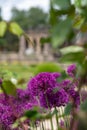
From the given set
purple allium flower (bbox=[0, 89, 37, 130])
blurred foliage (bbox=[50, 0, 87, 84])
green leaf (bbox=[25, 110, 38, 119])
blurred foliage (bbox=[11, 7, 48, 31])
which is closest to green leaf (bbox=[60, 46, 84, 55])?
blurred foliage (bbox=[50, 0, 87, 84])

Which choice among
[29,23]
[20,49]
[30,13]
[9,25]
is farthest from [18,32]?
[30,13]

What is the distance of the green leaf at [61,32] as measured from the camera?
544 mm

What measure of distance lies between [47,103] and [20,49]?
48.4m

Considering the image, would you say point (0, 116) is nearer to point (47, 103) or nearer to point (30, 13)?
point (47, 103)

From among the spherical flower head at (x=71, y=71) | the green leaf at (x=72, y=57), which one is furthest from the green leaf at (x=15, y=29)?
the spherical flower head at (x=71, y=71)

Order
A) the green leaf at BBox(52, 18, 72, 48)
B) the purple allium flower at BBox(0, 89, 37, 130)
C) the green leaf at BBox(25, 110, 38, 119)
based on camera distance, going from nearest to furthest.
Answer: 1. the green leaf at BBox(52, 18, 72, 48)
2. the green leaf at BBox(25, 110, 38, 119)
3. the purple allium flower at BBox(0, 89, 37, 130)

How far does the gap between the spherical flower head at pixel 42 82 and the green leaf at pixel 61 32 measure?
0.59 metres

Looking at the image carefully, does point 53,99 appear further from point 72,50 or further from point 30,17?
point 30,17

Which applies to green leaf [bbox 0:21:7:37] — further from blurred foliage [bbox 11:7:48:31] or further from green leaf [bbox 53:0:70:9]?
blurred foliage [bbox 11:7:48:31]

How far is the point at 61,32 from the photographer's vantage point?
1.86ft

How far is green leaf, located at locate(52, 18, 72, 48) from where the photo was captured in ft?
1.78

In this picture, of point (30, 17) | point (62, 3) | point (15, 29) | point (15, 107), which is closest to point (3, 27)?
point (15, 29)

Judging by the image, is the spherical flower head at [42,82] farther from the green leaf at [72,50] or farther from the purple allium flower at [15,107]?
the green leaf at [72,50]

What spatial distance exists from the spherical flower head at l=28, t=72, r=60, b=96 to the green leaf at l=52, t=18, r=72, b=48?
1.93 ft
